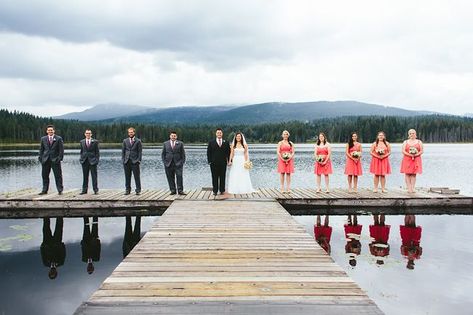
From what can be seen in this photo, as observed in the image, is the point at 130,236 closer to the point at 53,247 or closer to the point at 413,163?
the point at 53,247

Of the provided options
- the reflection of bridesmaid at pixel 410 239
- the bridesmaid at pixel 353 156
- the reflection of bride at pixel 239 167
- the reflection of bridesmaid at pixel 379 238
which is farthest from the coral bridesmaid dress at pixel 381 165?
the reflection of bride at pixel 239 167

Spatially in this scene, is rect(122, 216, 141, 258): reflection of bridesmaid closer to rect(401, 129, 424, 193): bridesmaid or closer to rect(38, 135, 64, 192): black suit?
rect(38, 135, 64, 192): black suit

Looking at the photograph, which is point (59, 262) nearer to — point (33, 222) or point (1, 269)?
point (1, 269)

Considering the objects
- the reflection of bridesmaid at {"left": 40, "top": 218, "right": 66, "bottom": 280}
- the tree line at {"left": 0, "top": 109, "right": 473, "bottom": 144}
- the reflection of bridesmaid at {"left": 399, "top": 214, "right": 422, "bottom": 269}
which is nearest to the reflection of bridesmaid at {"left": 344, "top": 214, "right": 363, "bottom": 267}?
the reflection of bridesmaid at {"left": 399, "top": 214, "right": 422, "bottom": 269}

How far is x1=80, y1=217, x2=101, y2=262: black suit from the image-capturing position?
1095 centimetres

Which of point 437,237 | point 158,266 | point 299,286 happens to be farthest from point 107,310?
point 437,237

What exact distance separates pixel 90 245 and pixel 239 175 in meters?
5.68

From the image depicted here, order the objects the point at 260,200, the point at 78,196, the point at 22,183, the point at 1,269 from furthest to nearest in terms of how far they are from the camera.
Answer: the point at 22,183, the point at 78,196, the point at 260,200, the point at 1,269

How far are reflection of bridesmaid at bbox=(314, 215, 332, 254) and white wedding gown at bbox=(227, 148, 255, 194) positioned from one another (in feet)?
9.51

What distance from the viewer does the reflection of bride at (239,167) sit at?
1472 centimetres

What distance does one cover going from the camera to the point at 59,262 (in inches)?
408

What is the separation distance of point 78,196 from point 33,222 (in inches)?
68.7

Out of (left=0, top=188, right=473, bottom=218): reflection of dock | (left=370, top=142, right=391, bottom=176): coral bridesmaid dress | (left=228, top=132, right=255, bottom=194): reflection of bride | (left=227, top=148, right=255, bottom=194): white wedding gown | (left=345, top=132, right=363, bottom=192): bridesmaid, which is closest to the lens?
(left=228, top=132, right=255, bottom=194): reflection of bride

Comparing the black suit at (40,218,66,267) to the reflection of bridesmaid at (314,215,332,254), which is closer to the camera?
the black suit at (40,218,66,267)
